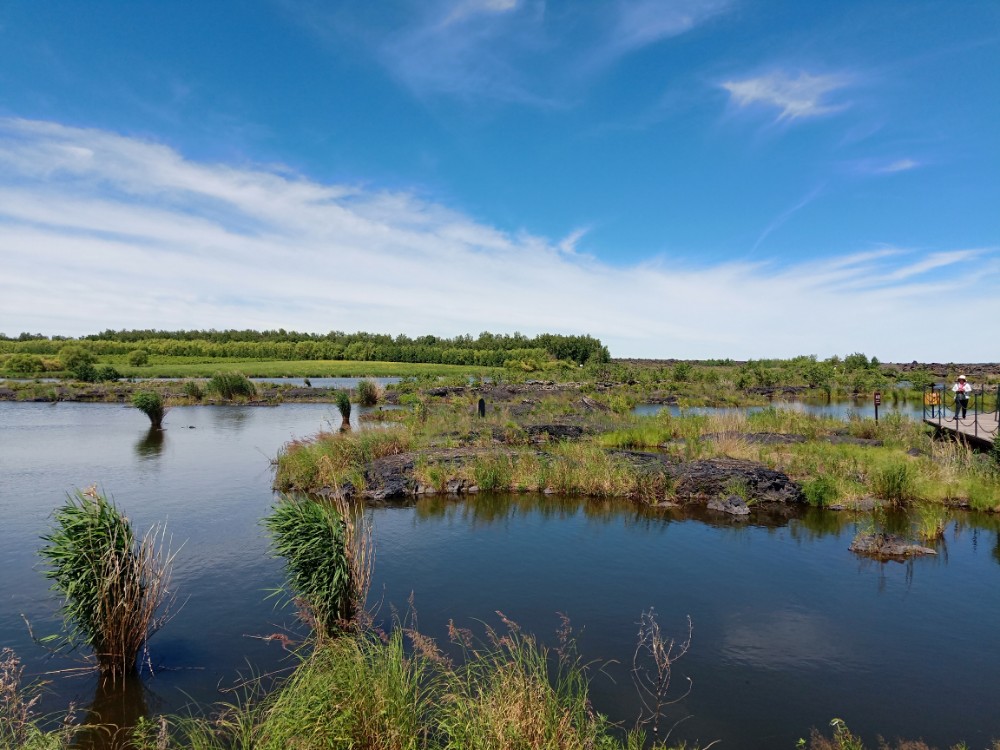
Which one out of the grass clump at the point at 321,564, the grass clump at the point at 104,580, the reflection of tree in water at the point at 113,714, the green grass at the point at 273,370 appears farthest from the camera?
the green grass at the point at 273,370

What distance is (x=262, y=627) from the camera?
933 centimetres

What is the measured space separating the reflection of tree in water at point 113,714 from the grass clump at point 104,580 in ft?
0.63

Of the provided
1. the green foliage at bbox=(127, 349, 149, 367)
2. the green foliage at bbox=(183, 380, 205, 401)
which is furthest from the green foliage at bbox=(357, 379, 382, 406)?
the green foliage at bbox=(127, 349, 149, 367)

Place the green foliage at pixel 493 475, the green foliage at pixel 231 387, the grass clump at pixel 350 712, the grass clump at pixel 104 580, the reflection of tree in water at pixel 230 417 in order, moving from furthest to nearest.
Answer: the green foliage at pixel 231 387 → the reflection of tree in water at pixel 230 417 → the green foliage at pixel 493 475 → the grass clump at pixel 104 580 → the grass clump at pixel 350 712

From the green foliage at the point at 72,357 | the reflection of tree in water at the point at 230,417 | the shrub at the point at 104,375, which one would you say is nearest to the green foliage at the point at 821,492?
the reflection of tree in water at the point at 230,417

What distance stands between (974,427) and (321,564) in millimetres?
26433

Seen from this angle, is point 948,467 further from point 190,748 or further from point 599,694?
point 190,748

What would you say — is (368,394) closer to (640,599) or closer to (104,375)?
(104,375)

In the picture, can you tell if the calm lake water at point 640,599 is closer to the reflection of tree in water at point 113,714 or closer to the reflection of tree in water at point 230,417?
the reflection of tree in water at point 113,714

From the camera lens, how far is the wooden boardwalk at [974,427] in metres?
21.6

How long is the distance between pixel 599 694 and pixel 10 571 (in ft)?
36.9

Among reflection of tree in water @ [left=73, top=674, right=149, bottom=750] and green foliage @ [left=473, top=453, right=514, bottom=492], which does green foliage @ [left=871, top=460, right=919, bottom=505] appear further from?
reflection of tree in water @ [left=73, top=674, right=149, bottom=750]

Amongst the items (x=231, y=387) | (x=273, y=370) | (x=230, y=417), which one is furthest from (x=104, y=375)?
(x=273, y=370)

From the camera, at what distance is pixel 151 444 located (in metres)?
26.9
